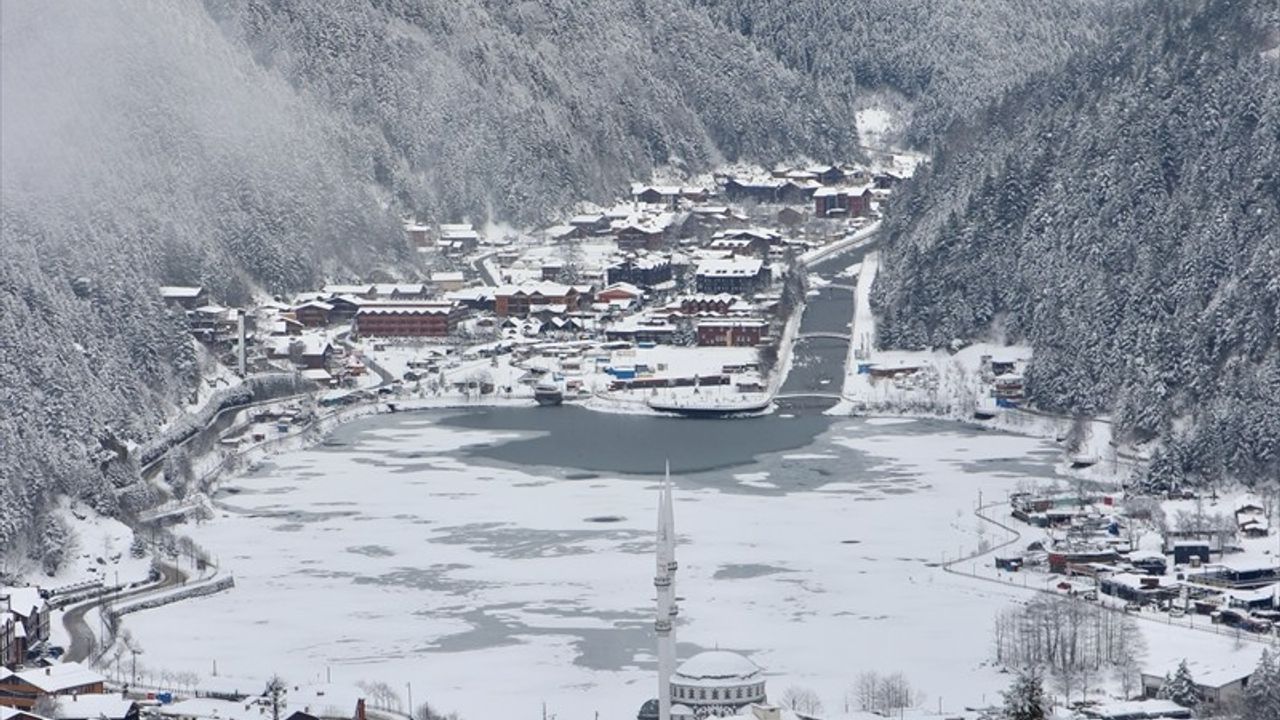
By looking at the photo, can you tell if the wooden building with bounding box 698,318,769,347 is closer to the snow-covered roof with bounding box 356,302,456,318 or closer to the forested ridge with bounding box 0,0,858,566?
the snow-covered roof with bounding box 356,302,456,318

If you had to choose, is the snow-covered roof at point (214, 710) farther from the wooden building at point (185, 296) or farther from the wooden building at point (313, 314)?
the wooden building at point (313, 314)

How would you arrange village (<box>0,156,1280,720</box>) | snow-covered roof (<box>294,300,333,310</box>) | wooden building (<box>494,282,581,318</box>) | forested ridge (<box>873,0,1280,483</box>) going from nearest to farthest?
1. village (<box>0,156,1280,720</box>)
2. forested ridge (<box>873,0,1280,483</box>)
3. snow-covered roof (<box>294,300,333,310</box>)
4. wooden building (<box>494,282,581,318</box>)

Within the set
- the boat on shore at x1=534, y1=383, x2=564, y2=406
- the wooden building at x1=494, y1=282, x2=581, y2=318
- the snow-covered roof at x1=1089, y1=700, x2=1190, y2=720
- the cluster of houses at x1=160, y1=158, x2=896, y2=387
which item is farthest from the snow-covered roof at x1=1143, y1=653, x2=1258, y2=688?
the wooden building at x1=494, y1=282, x2=581, y2=318

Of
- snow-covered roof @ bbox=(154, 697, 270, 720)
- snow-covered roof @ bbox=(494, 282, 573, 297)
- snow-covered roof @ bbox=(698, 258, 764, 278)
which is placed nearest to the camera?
snow-covered roof @ bbox=(154, 697, 270, 720)

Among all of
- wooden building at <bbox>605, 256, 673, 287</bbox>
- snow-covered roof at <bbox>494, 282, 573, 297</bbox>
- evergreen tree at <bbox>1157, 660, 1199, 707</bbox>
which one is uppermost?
wooden building at <bbox>605, 256, 673, 287</bbox>

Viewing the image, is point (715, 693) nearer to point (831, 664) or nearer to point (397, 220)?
point (831, 664)

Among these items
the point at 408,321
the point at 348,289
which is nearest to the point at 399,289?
the point at 348,289
